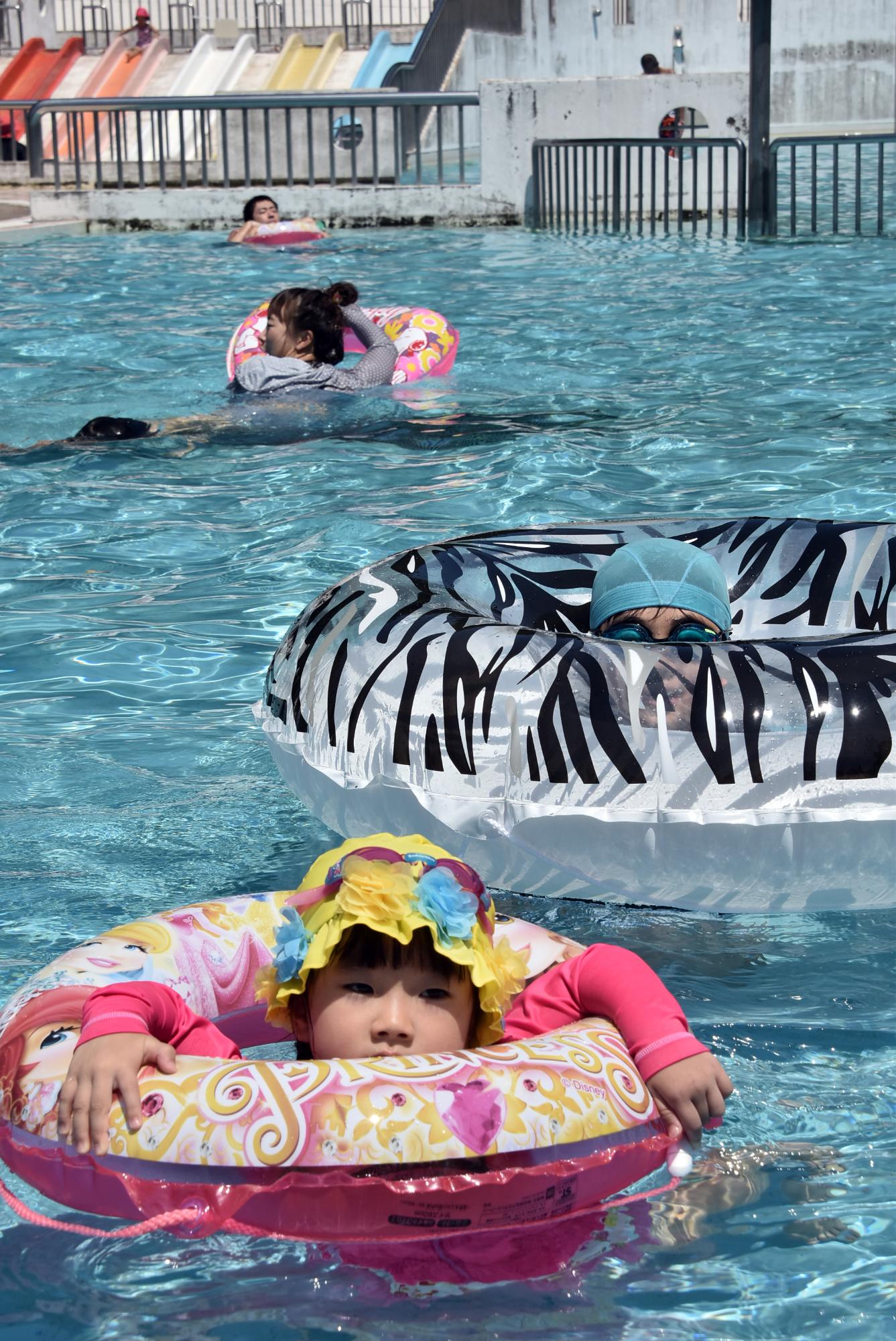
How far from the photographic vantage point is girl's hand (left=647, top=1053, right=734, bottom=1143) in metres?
2.52

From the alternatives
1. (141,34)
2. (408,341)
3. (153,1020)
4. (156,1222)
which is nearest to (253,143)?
(141,34)

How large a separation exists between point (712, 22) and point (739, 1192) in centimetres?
2761

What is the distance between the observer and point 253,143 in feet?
64.4

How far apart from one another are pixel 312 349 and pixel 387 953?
6.26m

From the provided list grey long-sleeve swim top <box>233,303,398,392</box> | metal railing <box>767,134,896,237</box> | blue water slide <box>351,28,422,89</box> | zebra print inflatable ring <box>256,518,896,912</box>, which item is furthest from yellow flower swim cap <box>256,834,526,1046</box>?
blue water slide <box>351,28,422,89</box>

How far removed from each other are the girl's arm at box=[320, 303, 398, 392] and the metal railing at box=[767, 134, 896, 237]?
6813 millimetres

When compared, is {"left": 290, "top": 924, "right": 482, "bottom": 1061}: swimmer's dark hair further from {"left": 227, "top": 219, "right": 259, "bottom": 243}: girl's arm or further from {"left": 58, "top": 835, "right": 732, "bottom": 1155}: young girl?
{"left": 227, "top": 219, "right": 259, "bottom": 243}: girl's arm

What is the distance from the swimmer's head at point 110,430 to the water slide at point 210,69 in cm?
1705

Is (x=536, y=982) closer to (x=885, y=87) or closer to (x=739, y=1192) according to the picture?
(x=739, y=1192)

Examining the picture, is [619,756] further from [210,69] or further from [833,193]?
[210,69]

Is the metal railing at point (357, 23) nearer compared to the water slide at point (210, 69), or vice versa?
the water slide at point (210, 69)

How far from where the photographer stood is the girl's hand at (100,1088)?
2338 millimetres

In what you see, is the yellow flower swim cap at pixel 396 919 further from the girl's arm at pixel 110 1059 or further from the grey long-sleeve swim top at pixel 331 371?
the grey long-sleeve swim top at pixel 331 371


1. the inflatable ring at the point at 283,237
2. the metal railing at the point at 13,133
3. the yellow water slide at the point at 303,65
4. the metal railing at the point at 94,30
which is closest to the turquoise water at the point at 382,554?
the inflatable ring at the point at 283,237
